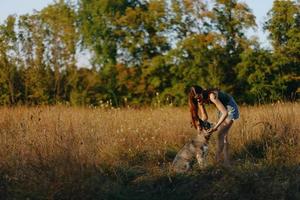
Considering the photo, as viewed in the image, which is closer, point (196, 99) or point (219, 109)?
point (219, 109)

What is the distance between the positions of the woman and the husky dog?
142 mm

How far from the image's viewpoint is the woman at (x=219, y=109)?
1079 cm

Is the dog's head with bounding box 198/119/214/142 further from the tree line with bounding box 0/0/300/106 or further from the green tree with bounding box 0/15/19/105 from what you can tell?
the tree line with bounding box 0/0/300/106

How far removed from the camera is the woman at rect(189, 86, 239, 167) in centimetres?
1079

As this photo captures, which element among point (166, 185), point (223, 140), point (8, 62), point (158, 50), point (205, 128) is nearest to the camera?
point (166, 185)

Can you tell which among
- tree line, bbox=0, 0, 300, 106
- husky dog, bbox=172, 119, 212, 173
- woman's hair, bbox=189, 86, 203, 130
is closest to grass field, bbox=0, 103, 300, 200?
husky dog, bbox=172, 119, 212, 173

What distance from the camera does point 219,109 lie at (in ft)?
35.4

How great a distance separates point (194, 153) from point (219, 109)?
89cm

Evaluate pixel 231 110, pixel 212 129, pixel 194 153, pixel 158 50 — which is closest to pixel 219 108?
pixel 212 129

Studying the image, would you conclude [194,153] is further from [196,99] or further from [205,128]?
[196,99]

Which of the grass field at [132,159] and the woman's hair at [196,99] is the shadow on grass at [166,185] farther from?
the woman's hair at [196,99]

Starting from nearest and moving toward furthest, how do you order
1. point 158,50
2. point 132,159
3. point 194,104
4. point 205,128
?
1. point 205,128
2. point 194,104
3. point 132,159
4. point 158,50

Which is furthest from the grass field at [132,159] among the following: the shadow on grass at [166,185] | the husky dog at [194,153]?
the husky dog at [194,153]

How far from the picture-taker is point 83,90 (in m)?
34.2
